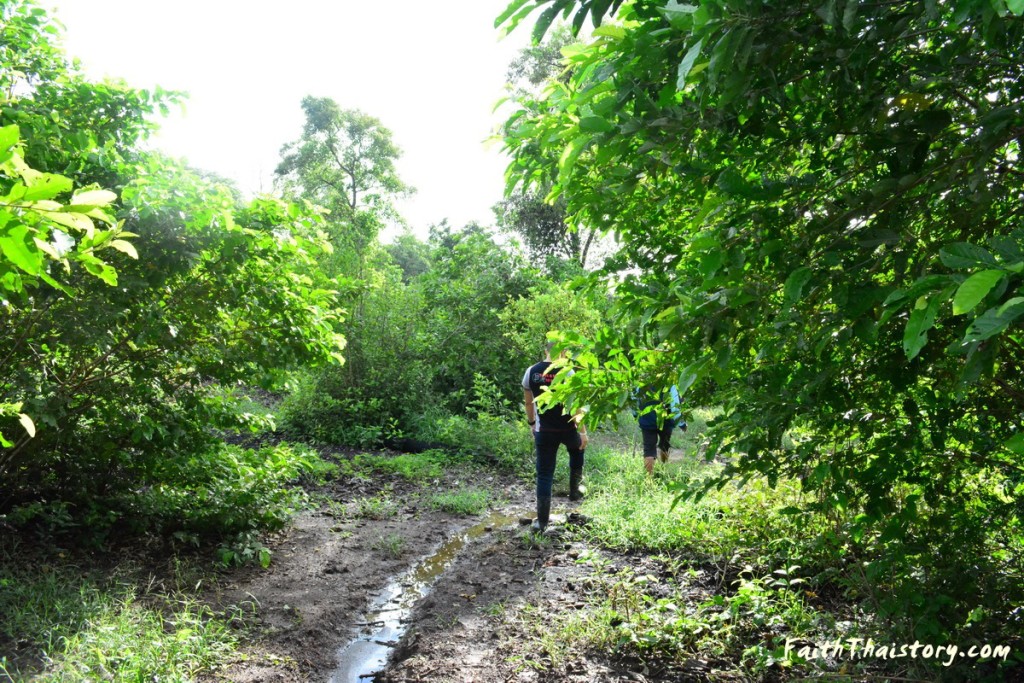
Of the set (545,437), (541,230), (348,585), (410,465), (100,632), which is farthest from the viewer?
(541,230)

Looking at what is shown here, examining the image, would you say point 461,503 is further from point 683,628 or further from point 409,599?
point 683,628

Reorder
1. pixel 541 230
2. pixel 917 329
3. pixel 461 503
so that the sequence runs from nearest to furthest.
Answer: pixel 917 329 → pixel 461 503 → pixel 541 230

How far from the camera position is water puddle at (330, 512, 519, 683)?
3941 mm

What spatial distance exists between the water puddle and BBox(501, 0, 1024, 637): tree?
2.38m

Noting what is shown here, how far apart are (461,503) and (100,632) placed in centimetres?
422

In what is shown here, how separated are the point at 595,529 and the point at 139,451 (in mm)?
3830

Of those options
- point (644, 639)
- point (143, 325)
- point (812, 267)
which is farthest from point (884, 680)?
point (143, 325)

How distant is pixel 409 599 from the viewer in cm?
501

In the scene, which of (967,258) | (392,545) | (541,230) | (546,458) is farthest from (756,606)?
A: (541,230)

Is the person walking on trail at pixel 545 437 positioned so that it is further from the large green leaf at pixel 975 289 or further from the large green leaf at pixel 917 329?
the large green leaf at pixel 975 289

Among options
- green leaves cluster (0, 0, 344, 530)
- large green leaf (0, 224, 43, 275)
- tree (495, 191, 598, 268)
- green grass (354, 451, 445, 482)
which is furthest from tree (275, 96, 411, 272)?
large green leaf (0, 224, 43, 275)

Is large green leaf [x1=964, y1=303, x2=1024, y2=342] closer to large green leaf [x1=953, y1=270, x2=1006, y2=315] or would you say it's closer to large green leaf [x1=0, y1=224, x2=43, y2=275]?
large green leaf [x1=953, y1=270, x2=1006, y2=315]

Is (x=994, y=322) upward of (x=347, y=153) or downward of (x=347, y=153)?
downward

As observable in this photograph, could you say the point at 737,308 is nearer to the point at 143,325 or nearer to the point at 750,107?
the point at 750,107
